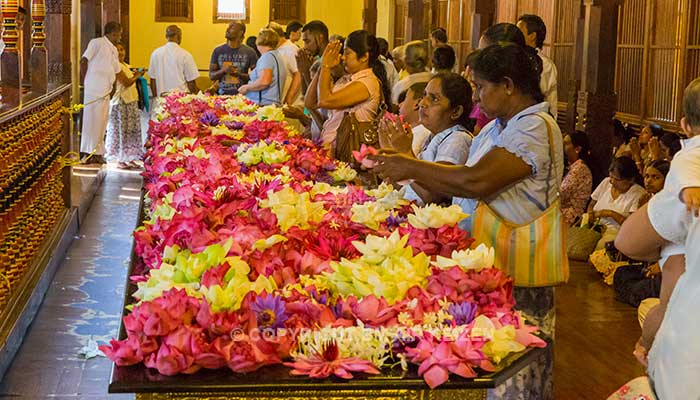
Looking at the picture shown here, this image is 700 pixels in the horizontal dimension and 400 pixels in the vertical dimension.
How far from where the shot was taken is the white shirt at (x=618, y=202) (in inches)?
320

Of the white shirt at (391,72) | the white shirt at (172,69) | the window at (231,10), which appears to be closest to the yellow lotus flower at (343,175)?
the white shirt at (391,72)

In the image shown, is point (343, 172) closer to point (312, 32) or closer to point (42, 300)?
point (42, 300)

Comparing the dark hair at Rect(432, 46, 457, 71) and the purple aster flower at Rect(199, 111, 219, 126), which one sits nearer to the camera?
the dark hair at Rect(432, 46, 457, 71)

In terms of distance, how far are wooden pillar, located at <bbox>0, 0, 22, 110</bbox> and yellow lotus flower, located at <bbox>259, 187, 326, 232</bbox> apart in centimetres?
343

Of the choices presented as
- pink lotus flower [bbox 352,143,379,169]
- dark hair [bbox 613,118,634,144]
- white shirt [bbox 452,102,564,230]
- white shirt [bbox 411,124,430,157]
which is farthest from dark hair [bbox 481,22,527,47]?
dark hair [bbox 613,118,634,144]

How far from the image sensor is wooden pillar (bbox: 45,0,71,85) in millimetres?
9461

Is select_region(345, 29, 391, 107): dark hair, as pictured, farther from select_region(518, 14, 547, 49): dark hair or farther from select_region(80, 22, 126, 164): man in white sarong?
select_region(80, 22, 126, 164): man in white sarong

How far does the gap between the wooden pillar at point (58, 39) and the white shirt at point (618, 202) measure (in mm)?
4320

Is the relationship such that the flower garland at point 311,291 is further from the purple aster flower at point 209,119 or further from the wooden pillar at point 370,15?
the wooden pillar at point 370,15

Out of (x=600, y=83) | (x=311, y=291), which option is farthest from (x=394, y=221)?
(x=600, y=83)

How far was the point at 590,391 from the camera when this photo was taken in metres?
5.30

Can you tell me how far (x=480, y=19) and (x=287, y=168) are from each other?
7.10 m

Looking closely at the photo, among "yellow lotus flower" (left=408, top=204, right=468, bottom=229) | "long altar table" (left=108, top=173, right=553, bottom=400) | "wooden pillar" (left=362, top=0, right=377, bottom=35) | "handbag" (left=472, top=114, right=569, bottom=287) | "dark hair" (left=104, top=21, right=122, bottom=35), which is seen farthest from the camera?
"wooden pillar" (left=362, top=0, right=377, bottom=35)

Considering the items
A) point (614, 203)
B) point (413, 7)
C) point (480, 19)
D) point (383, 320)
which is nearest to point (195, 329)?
point (383, 320)
